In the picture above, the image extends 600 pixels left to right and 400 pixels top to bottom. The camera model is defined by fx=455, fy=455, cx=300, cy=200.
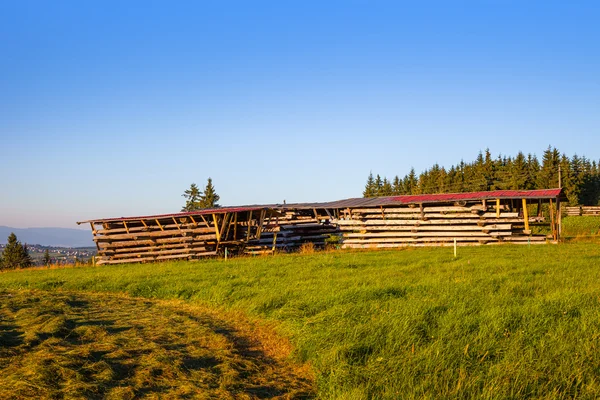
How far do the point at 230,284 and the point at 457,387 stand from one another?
853cm

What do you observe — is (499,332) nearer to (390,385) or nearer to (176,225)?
(390,385)

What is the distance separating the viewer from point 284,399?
534cm

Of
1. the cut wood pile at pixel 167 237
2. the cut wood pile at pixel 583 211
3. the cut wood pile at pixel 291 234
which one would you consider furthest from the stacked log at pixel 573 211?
the cut wood pile at pixel 167 237

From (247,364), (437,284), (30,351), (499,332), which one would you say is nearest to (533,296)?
(437,284)

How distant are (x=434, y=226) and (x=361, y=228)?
4.26 m

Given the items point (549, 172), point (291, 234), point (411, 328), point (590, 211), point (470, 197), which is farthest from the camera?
point (549, 172)

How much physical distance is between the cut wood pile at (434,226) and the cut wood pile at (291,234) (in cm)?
254

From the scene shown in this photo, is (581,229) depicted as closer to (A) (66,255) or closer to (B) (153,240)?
(B) (153,240)

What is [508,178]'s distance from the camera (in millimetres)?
82312

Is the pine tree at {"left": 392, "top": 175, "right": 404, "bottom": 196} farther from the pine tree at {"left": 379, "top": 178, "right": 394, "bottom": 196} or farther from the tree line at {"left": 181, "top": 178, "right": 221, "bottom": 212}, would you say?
the tree line at {"left": 181, "top": 178, "right": 221, "bottom": 212}

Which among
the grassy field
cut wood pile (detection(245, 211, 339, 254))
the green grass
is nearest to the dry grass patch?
the grassy field

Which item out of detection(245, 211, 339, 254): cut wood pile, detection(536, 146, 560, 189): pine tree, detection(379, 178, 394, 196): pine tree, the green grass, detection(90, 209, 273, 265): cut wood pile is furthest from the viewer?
detection(379, 178, 394, 196): pine tree

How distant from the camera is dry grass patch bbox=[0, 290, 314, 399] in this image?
5312 millimetres

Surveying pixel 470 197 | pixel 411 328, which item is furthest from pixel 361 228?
pixel 411 328
